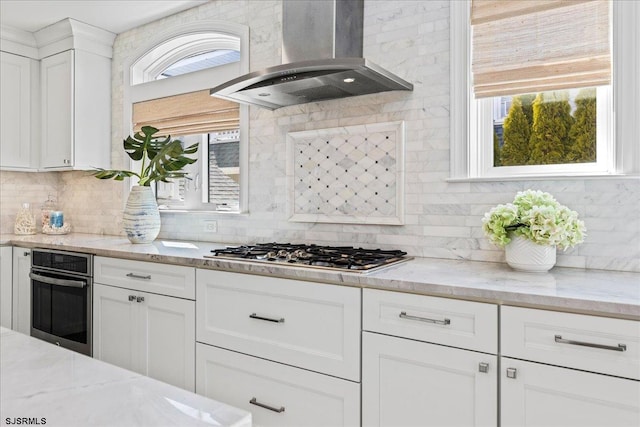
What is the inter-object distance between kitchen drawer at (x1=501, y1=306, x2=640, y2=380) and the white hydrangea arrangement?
0.44 m

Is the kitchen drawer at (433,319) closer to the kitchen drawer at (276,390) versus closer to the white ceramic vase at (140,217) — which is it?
the kitchen drawer at (276,390)

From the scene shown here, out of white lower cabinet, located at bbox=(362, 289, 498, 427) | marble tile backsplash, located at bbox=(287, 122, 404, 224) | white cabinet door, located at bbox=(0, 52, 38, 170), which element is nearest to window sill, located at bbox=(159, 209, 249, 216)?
marble tile backsplash, located at bbox=(287, 122, 404, 224)

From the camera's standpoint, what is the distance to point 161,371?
2432 millimetres

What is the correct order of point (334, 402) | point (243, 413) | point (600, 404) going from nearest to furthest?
point (243, 413) < point (600, 404) < point (334, 402)

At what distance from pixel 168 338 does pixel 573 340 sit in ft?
6.23

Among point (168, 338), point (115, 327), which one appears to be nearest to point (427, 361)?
point (168, 338)

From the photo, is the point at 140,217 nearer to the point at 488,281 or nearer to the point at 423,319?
the point at 423,319

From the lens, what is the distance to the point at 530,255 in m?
1.81

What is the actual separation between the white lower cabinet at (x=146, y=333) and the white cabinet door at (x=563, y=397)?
1507 millimetres

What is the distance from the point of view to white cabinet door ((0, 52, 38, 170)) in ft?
12.2

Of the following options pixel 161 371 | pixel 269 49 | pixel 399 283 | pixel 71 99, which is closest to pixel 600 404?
pixel 399 283

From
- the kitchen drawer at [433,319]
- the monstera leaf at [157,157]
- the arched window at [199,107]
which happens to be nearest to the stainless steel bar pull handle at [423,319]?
the kitchen drawer at [433,319]

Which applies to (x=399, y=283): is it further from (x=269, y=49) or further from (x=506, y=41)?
(x=269, y=49)

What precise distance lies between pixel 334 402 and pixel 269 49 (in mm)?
2136
